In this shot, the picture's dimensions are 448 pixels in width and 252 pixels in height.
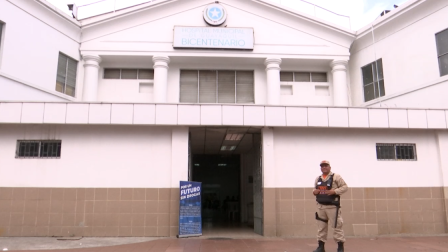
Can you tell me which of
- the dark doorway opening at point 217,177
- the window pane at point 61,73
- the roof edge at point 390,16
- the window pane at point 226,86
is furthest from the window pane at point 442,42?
the window pane at point 61,73

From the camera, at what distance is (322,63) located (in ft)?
60.0

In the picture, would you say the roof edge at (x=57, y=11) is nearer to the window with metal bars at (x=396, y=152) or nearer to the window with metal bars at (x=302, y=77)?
the window with metal bars at (x=302, y=77)

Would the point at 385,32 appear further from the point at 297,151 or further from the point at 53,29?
the point at 53,29

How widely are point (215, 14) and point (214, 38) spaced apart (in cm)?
126

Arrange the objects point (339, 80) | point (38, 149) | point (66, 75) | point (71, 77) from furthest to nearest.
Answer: point (339, 80) < point (71, 77) < point (66, 75) < point (38, 149)

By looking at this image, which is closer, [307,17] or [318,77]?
[307,17]

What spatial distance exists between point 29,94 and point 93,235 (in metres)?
7.22

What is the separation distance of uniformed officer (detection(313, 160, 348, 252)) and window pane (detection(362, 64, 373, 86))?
1169 centimetres

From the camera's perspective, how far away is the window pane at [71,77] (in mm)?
16969

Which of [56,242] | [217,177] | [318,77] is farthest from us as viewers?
[217,177]

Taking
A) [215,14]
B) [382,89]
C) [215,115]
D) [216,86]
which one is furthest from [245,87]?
[215,115]

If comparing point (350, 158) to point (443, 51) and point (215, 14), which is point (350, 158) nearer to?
point (443, 51)

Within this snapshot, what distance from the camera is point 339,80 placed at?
17875 millimetres

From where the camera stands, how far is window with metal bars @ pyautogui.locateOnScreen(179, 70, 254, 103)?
18031 millimetres
